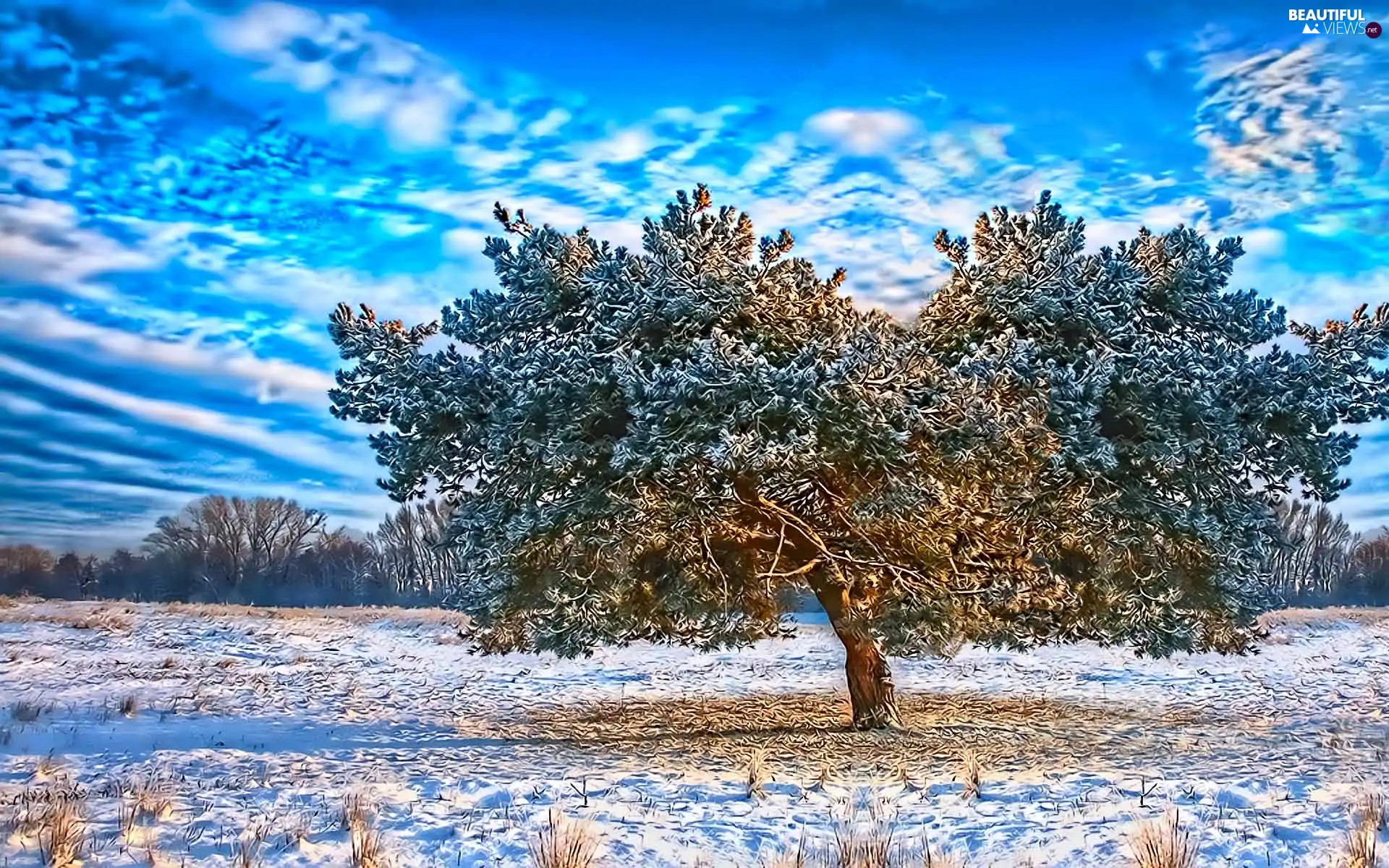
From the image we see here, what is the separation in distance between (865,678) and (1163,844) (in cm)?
661

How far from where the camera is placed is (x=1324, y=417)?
12.2m

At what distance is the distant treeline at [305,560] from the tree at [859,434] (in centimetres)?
5062

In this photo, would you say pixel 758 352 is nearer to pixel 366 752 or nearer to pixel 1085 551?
pixel 1085 551

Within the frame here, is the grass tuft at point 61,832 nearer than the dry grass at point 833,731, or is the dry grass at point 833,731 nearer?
the grass tuft at point 61,832

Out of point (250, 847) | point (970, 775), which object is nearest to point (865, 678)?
point (970, 775)

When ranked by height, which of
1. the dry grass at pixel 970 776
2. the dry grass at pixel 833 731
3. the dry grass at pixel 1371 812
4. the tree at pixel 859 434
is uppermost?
the tree at pixel 859 434

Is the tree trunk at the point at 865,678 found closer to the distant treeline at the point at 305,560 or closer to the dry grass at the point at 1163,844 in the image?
the dry grass at the point at 1163,844

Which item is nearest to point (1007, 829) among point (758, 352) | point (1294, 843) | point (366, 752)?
point (1294, 843)

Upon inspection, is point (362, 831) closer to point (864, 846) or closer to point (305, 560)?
point (864, 846)

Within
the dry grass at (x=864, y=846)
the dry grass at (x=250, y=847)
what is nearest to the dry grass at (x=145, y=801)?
the dry grass at (x=250, y=847)

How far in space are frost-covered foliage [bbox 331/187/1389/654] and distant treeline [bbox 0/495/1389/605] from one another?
5062 centimetres

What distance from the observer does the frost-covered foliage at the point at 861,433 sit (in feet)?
36.5

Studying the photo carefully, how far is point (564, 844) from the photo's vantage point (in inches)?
303

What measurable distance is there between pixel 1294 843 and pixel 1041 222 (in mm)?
7779
